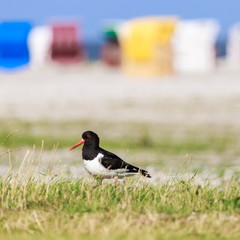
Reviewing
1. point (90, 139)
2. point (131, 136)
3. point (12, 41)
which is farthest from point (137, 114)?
point (12, 41)

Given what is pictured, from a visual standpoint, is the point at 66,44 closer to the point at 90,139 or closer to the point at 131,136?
the point at 131,136

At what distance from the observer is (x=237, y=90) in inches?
1112

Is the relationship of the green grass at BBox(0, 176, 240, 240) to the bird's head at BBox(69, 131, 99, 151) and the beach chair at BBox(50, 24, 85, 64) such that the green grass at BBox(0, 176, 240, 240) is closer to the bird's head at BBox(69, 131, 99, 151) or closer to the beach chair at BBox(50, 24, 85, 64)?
the bird's head at BBox(69, 131, 99, 151)

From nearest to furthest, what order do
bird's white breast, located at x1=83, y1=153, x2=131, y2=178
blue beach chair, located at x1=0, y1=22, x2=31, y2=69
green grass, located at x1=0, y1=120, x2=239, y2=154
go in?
bird's white breast, located at x1=83, y1=153, x2=131, y2=178 < green grass, located at x1=0, y1=120, x2=239, y2=154 < blue beach chair, located at x1=0, y1=22, x2=31, y2=69

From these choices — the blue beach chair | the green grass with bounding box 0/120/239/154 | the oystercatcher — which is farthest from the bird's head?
the blue beach chair

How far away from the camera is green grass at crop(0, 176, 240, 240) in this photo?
565 cm

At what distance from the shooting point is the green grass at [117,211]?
5.65 m

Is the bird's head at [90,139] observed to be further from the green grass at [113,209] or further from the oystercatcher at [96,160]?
the green grass at [113,209]

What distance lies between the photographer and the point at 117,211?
19.8ft

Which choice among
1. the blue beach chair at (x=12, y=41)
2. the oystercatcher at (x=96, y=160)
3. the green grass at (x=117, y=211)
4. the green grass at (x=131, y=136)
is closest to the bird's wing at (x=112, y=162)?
the oystercatcher at (x=96, y=160)

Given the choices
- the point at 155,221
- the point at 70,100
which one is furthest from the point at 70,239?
the point at 70,100

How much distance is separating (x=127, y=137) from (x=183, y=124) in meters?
2.75

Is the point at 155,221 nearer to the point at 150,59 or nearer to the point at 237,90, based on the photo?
the point at 237,90

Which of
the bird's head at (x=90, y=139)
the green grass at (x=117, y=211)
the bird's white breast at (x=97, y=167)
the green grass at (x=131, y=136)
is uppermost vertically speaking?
the bird's head at (x=90, y=139)
